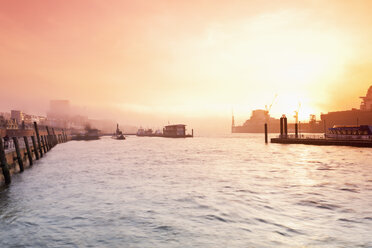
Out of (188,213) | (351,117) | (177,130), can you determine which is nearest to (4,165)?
(188,213)

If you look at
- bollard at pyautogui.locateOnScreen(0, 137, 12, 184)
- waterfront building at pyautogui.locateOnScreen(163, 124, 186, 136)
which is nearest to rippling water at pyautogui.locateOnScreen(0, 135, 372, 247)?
bollard at pyautogui.locateOnScreen(0, 137, 12, 184)

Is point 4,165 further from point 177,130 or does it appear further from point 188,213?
point 177,130

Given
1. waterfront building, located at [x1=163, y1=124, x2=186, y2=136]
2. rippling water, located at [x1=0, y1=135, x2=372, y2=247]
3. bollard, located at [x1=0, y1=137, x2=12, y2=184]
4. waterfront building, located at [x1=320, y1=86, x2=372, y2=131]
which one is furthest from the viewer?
waterfront building, located at [x1=320, y1=86, x2=372, y2=131]

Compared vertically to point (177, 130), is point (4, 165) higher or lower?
lower

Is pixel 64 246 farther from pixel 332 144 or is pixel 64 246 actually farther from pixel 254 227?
pixel 332 144

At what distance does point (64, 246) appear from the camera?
9758 mm

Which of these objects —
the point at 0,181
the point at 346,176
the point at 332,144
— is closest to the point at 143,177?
the point at 0,181

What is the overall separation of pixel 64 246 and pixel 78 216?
12.1 feet

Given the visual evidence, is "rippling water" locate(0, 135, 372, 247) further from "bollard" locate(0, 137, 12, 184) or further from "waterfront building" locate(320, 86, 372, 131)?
"waterfront building" locate(320, 86, 372, 131)

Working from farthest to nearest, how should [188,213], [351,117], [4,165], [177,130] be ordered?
[351,117] → [177,130] → [4,165] → [188,213]

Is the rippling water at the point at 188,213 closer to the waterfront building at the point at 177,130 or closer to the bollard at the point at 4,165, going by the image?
the bollard at the point at 4,165

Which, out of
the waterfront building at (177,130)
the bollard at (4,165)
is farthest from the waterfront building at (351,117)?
the bollard at (4,165)

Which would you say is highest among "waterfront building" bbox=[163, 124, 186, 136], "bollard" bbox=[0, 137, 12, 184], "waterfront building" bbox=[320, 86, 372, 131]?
"waterfront building" bbox=[320, 86, 372, 131]

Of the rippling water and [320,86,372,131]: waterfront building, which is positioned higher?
[320,86,372,131]: waterfront building
